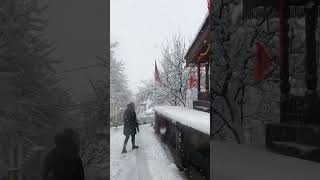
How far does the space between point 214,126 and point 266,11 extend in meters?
0.85

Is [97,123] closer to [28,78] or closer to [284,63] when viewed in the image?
[28,78]

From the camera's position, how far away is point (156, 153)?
6.00 m

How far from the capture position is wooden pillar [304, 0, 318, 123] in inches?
79.4

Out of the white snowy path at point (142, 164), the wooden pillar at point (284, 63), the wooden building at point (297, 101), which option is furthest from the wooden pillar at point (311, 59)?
the white snowy path at point (142, 164)

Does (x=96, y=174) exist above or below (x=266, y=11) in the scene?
below

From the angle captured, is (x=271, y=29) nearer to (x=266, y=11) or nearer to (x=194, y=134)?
(x=266, y=11)

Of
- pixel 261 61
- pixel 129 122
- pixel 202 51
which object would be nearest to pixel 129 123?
pixel 129 122

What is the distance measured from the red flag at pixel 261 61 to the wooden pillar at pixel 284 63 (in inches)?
5.2

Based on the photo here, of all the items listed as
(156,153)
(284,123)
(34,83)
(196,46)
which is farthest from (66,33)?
(156,153)

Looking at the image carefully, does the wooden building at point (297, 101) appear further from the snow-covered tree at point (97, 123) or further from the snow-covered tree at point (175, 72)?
the snow-covered tree at point (175, 72)

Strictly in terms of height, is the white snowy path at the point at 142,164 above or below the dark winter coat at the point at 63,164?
below

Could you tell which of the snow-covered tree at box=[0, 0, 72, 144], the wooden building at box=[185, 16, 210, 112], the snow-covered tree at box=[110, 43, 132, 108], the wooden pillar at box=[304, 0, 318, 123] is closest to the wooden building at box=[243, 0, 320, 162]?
the wooden pillar at box=[304, 0, 318, 123]

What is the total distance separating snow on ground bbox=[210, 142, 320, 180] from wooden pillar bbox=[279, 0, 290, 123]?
0.26 m

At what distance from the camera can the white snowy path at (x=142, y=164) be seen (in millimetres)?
4239
